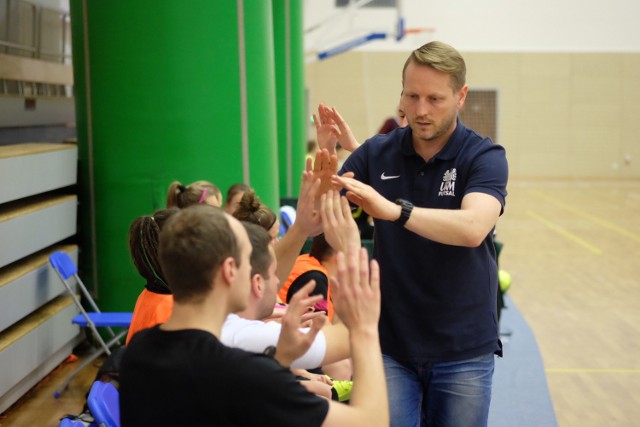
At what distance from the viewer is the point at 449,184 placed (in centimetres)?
261

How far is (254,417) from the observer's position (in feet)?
5.67

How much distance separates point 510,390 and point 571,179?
657 inches

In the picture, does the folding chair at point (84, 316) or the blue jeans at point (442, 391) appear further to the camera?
the folding chair at point (84, 316)

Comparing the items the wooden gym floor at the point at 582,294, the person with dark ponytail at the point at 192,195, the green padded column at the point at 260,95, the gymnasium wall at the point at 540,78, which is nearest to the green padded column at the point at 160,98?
the green padded column at the point at 260,95

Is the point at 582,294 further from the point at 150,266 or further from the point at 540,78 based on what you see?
the point at 540,78

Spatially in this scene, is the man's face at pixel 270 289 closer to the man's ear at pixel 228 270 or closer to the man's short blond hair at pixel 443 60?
the man's ear at pixel 228 270

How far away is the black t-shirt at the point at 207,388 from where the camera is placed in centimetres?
173

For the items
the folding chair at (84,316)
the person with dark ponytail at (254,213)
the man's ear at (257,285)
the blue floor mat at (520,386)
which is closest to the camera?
the man's ear at (257,285)

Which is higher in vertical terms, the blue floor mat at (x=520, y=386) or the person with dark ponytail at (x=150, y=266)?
the person with dark ponytail at (x=150, y=266)

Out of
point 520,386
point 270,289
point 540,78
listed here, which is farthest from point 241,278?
point 540,78

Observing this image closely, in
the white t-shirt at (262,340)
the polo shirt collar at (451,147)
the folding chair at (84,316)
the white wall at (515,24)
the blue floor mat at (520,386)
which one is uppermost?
the white wall at (515,24)

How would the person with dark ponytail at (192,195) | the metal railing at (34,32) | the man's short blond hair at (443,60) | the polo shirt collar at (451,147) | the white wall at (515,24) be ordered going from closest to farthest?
1. the man's short blond hair at (443,60)
2. the polo shirt collar at (451,147)
3. the person with dark ponytail at (192,195)
4. the metal railing at (34,32)
5. the white wall at (515,24)

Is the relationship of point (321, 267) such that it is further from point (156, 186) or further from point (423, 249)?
point (156, 186)

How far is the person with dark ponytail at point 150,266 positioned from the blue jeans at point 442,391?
0.98 metres
